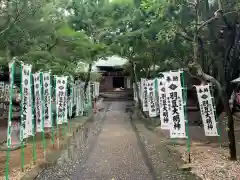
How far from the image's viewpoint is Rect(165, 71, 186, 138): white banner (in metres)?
9.48

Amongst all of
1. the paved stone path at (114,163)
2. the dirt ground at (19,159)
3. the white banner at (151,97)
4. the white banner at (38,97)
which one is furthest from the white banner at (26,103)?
the white banner at (151,97)

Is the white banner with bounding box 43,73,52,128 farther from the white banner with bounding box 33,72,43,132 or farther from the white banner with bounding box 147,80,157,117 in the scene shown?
the white banner with bounding box 147,80,157,117

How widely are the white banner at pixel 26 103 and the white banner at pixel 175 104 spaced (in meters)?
4.19

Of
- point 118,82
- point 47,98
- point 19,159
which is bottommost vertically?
point 19,159

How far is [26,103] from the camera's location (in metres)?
8.34

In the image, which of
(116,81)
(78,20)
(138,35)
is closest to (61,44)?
(138,35)

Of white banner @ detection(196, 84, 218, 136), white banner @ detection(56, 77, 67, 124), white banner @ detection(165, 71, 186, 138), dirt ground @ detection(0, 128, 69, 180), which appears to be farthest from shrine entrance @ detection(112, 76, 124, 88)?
white banner @ detection(165, 71, 186, 138)

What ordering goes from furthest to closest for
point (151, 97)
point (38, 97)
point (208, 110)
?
point (151, 97) → point (208, 110) → point (38, 97)

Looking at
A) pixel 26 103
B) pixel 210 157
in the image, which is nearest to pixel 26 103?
pixel 26 103

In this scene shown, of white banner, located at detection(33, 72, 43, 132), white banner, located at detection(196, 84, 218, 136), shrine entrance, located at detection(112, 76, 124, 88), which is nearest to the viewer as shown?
white banner, located at detection(33, 72, 43, 132)

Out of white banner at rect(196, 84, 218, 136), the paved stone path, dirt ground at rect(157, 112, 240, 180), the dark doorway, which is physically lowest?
the paved stone path

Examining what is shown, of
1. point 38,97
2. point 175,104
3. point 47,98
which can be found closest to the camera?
point 175,104

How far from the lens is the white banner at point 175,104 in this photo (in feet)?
31.1

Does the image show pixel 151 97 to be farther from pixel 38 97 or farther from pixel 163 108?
pixel 38 97
